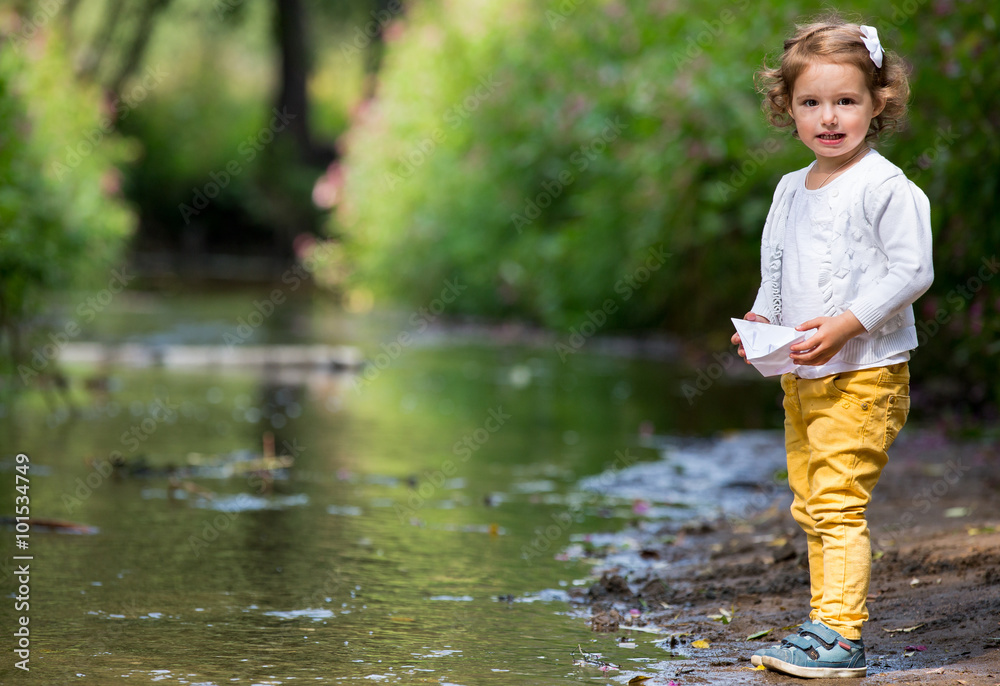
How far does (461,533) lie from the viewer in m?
4.59

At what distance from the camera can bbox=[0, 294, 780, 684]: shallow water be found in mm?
3076

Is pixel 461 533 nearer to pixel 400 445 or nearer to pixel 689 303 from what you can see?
pixel 400 445

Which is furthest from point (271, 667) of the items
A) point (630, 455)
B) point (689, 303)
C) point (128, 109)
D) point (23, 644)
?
point (128, 109)

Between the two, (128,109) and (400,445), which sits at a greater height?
(128,109)

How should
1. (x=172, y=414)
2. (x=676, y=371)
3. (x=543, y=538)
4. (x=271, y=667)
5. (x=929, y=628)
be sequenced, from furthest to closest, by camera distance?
(x=676, y=371), (x=172, y=414), (x=543, y=538), (x=929, y=628), (x=271, y=667)

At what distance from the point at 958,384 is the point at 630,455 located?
2520mm

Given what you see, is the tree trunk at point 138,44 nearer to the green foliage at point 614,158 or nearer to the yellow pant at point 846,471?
the green foliage at point 614,158

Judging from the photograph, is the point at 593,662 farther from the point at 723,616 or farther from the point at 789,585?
the point at 789,585
